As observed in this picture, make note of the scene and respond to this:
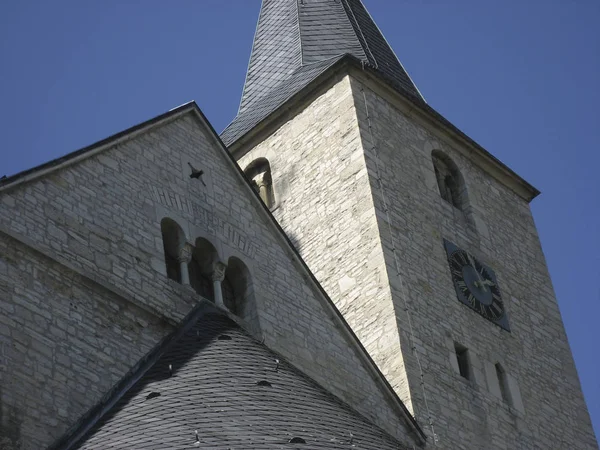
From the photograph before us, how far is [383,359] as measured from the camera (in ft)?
66.2

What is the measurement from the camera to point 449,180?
24.8 metres

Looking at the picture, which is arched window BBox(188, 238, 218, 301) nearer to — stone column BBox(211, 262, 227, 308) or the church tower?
stone column BBox(211, 262, 227, 308)

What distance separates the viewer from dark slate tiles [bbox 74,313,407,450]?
1288 centimetres

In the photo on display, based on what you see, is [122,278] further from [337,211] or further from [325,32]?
[325,32]

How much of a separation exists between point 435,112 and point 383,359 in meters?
5.93

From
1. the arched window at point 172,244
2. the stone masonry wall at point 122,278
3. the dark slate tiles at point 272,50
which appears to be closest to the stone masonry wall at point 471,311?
the stone masonry wall at point 122,278

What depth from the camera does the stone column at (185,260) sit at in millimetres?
16719

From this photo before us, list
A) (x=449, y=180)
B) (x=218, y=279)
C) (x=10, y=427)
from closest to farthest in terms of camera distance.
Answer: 1. (x=10, y=427)
2. (x=218, y=279)
3. (x=449, y=180)

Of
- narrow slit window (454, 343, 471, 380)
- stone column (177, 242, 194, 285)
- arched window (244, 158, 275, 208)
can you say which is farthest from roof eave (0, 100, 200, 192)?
arched window (244, 158, 275, 208)

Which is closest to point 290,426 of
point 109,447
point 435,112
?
point 109,447

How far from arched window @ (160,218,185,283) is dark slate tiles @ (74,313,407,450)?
108cm

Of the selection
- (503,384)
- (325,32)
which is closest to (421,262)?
(503,384)

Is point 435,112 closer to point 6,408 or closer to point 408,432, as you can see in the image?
point 408,432

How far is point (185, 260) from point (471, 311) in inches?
246
